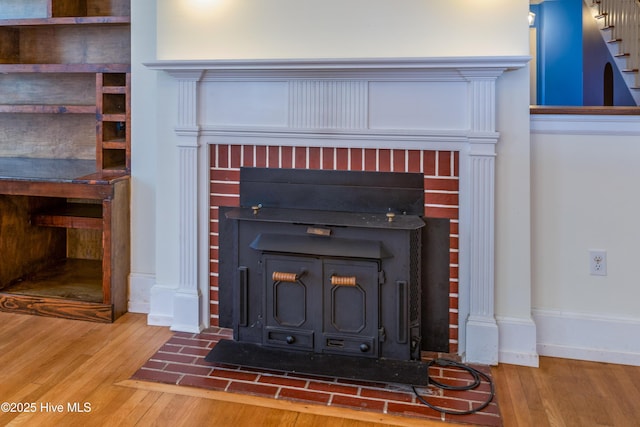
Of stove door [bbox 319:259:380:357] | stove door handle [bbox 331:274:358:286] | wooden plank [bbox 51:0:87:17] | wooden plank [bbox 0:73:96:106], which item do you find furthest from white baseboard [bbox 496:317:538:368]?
wooden plank [bbox 51:0:87:17]

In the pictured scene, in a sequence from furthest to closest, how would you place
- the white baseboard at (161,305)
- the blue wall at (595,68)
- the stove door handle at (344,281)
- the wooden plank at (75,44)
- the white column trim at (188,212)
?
the blue wall at (595,68) < the wooden plank at (75,44) < the white baseboard at (161,305) < the white column trim at (188,212) < the stove door handle at (344,281)

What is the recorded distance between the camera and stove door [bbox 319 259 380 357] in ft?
7.43

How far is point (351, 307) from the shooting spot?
2305mm

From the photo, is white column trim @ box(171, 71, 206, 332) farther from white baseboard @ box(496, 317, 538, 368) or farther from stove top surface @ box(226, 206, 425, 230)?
white baseboard @ box(496, 317, 538, 368)

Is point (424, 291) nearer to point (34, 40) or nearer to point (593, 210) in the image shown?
point (593, 210)

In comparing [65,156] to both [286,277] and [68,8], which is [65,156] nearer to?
[68,8]

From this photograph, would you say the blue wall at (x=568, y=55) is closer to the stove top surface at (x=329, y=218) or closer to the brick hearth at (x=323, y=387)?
Result: the stove top surface at (x=329, y=218)

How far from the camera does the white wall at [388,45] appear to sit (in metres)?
2.32

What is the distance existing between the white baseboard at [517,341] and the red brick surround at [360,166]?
0.68 feet

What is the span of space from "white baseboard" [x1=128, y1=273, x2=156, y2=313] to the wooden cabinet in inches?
1.7

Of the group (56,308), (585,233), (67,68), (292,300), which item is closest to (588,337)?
(585,233)

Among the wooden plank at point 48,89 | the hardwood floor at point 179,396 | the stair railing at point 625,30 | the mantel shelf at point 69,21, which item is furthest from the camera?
the stair railing at point 625,30
